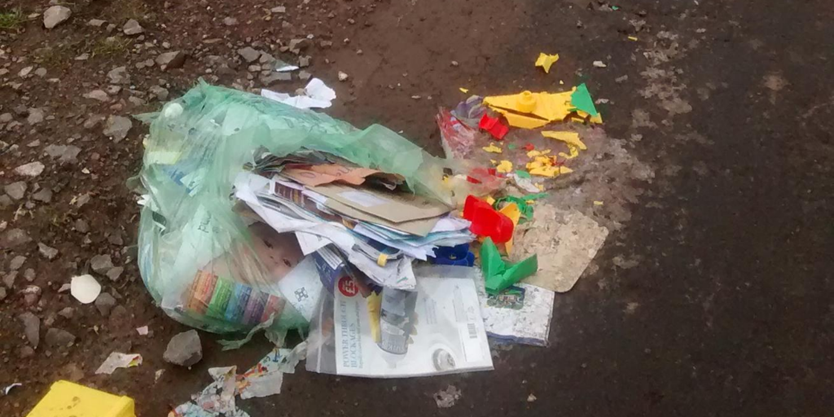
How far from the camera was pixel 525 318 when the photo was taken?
Answer: 67.7 inches

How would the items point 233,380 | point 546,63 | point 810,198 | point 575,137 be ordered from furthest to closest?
1. point 546,63
2. point 575,137
3. point 810,198
4. point 233,380

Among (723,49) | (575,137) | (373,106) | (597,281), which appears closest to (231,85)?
(373,106)

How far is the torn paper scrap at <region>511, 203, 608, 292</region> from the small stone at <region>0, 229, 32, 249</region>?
1.29 metres

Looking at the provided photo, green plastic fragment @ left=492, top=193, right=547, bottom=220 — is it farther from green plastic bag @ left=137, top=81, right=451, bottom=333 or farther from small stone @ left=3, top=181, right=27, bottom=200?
small stone @ left=3, top=181, right=27, bottom=200

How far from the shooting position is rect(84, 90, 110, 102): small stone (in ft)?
7.09

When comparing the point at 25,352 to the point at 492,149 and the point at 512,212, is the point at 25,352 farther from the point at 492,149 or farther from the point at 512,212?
the point at 492,149

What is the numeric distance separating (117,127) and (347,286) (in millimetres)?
961

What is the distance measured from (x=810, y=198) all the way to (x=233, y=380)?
1716mm

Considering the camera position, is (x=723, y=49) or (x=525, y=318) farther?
(x=723, y=49)

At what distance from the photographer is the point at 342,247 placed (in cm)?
158

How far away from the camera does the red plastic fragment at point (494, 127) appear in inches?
86.0

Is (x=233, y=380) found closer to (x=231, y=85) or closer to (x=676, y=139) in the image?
(x=231, y=85)

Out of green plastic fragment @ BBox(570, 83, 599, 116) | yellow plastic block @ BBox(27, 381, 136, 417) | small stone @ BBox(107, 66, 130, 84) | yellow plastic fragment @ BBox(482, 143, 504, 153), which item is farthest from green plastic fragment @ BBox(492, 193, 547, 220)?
small stone @ BBox(107, 66, 130, 84)

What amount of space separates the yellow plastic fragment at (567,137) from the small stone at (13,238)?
5.03 feet
